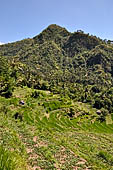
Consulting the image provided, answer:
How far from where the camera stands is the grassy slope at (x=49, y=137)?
12491 millimetres

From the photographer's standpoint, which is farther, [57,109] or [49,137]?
[57,109]

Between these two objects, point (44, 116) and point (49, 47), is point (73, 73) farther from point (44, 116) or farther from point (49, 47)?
point (44, 116)

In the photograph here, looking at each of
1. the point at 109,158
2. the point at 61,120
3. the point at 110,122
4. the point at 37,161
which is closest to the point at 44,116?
the point at 61,120

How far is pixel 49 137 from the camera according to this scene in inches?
848

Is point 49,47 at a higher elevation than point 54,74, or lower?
higher

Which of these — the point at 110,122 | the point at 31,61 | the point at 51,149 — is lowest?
the point at 110,122

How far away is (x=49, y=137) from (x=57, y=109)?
1731 inches

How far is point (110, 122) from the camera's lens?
69.7 m

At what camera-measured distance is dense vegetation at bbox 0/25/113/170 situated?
14039 millimetres

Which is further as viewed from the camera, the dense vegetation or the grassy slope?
the dense vegetation

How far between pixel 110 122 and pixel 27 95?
132ft

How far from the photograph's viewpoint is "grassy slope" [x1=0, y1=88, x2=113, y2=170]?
12491 mm

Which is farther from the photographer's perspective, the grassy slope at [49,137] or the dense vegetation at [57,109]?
the dense vegetation at [57,109]

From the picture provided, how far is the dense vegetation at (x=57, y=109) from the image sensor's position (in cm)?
1404
